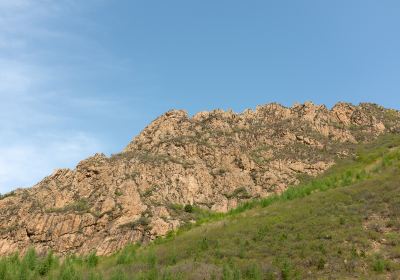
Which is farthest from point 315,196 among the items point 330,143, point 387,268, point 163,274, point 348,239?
point 330,143

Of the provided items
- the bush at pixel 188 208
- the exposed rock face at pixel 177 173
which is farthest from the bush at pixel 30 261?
the bush at pixel 188 208

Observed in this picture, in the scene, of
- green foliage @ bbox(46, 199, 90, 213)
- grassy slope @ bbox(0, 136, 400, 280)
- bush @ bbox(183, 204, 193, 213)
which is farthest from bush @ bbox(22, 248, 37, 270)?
bush @ bbox(183, 204, 193, 213)

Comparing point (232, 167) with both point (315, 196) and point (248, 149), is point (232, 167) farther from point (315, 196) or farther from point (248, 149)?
point (315, 196)

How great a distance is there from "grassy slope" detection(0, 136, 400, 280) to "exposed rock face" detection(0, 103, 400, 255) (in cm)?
821

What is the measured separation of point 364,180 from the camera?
149 feet

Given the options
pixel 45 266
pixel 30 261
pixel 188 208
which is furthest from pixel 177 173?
pixel 45 266

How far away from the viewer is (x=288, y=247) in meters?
31.9

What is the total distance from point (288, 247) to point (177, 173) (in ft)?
101

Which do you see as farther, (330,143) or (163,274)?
(330,143)

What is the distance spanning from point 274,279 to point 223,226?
49.7 feet

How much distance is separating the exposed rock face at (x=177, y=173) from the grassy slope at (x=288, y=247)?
821cm

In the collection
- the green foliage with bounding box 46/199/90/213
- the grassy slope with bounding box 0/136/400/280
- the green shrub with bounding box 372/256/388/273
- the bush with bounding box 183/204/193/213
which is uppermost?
the green foliage with bounding box 46/199/90/213

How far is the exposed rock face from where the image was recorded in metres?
52.2

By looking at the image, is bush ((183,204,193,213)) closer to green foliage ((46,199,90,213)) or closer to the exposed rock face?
the exposed rock face
